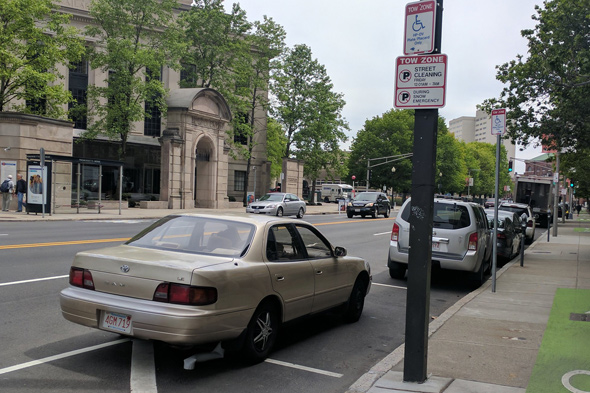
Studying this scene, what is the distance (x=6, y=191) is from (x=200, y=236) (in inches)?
932

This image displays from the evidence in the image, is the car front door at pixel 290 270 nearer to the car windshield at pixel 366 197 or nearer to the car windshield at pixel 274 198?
the car windshield at pixel 274 198

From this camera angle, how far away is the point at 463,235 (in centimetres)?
1086

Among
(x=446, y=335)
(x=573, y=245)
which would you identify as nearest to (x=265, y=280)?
(x=446, y=335)

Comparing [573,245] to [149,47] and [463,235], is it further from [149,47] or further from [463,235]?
[149,47]

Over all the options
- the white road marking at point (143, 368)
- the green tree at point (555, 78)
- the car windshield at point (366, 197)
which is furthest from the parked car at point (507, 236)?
the car windshield at point (366, 197)

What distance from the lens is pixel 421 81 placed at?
505 cm

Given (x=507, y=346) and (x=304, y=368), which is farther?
(x=507, y=346)

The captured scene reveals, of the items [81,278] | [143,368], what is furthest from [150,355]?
[81,278]

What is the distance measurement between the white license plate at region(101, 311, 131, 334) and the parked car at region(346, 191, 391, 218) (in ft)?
101

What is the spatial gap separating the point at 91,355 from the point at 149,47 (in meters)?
34.3

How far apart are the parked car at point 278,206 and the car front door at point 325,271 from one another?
24294 mm

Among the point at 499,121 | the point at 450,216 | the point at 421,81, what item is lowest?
the point at 450,216

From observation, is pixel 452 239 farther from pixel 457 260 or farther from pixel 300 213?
pixel 300 213

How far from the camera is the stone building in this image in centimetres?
3478
